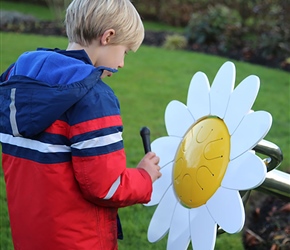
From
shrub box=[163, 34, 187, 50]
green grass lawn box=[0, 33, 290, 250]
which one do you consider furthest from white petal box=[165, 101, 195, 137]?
shrub box=[163, 34, 187, 50]

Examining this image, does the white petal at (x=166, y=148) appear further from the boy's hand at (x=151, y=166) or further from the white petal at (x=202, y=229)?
the white petal at (x=202, y=229)

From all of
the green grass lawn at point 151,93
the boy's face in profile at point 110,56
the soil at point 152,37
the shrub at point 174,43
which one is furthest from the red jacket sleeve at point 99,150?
the shrub at point 174,43

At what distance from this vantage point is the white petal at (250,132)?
53.7 inches

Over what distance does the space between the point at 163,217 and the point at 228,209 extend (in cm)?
37

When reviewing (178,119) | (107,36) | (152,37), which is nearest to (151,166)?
(178,119)

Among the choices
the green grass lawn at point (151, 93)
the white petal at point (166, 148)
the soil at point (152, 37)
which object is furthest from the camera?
the soil at point (152, 37)

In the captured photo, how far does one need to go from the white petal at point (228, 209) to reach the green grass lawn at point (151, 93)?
1.09 m

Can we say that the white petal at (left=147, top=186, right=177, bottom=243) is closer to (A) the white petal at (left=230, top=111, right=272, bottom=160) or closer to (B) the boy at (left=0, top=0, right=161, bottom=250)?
(B) the boy at (left=0, top=0, right=161, bottom=250)

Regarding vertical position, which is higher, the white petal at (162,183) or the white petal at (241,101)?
the white petal at (241,101)

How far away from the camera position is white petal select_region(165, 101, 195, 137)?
5.86 feet

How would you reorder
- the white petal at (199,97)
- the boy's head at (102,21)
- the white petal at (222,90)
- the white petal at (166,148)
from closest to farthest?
1. the boy's head at (102,21)
2. the white petal at (222,90)
3. the white petal at (199,97)
4. the white petal at (166,148)

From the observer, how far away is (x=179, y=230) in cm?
163

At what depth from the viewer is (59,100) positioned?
52.4 inches

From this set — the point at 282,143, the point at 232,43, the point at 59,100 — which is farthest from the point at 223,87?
the point at 232,43
